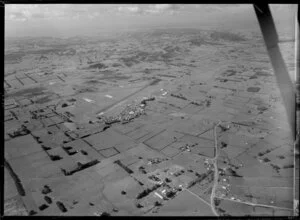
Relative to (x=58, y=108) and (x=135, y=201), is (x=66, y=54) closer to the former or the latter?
(x=58, y=108)

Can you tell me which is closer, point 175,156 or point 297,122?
point 297,122

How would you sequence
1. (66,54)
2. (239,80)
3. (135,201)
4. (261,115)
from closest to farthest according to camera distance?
(135,201) < (261,115) < (239,80) < (66,54)

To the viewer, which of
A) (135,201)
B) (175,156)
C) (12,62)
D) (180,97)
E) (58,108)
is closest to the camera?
(135,201)

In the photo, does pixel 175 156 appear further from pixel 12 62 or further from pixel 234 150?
pixel 12 62

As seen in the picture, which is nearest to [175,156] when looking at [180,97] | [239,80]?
[180,97]

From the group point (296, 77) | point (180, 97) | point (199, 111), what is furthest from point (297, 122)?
point (180, 97)

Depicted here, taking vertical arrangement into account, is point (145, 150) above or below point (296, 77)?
below

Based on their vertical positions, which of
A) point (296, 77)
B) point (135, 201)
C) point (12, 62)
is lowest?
point (135, 201)
